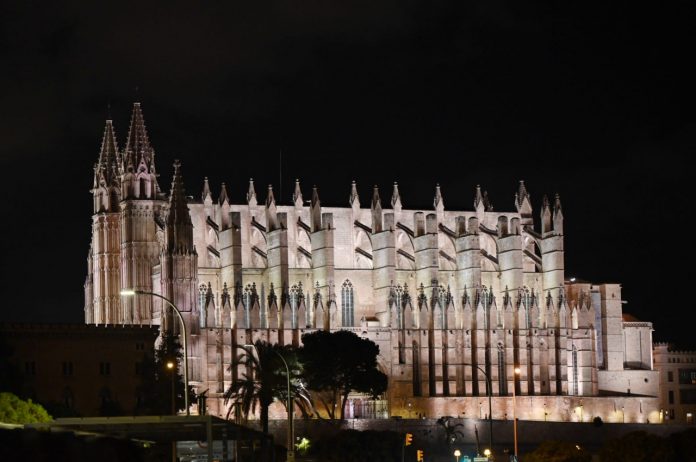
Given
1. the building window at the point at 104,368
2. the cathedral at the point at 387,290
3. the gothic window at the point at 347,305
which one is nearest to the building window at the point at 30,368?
the building window at the point at 104,368

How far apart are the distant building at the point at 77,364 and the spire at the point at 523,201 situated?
→ 47.6m

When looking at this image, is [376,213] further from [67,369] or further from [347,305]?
[67,369]

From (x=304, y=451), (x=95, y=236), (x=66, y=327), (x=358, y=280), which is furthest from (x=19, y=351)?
(x=358, y=280)

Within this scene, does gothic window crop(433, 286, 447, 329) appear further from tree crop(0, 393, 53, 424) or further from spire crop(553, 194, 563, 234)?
tree crop(0, 393, 53, 424)

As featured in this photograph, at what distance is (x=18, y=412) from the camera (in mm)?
74188

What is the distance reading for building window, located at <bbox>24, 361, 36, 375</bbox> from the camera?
98625 mm

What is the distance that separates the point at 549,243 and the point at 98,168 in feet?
119

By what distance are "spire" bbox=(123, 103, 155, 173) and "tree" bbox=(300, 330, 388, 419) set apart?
57.4 ft

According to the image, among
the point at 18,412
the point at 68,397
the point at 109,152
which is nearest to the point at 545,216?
the point at 109,152

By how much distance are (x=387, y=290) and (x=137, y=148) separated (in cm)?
2180

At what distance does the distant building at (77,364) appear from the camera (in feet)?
323

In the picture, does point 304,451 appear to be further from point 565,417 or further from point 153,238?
point 565,417

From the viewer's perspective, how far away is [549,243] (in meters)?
136

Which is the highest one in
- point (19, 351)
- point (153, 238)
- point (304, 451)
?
point (153, 238)
